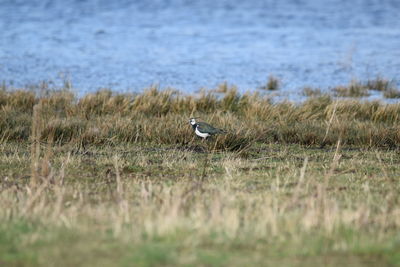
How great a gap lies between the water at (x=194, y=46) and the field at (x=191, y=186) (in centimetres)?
469

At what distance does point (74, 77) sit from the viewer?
2028 cm

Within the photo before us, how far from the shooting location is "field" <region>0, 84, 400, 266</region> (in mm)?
4875

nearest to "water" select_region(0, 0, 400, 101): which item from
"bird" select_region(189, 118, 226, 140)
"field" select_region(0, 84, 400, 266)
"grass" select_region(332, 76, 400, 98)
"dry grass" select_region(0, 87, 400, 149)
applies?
"grass" select_region(332, 76, 400, 98)

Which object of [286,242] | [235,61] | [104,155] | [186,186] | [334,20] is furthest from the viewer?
[334,20]

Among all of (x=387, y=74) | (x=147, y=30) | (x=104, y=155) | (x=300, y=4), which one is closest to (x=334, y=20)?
(x=147, y=30)

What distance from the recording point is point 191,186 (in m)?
7.16

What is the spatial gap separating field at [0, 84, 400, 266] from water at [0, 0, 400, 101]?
4.69 meters

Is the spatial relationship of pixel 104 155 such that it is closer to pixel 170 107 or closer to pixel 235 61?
pixel 170 107

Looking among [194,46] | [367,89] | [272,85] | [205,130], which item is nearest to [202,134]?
[205,130]

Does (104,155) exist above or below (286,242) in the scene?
below

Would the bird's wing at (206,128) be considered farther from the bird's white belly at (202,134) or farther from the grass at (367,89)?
the grass at (367,89)

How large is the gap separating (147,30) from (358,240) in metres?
30.9

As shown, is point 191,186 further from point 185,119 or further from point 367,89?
point 367,89

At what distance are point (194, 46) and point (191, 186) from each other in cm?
2228
